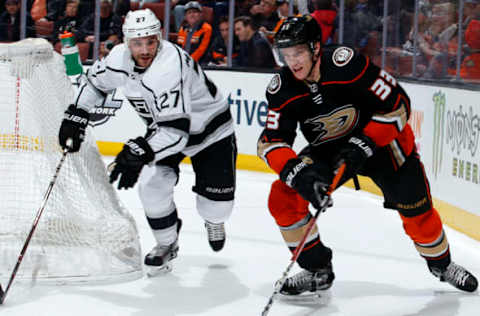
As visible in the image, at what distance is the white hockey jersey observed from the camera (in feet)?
10.6

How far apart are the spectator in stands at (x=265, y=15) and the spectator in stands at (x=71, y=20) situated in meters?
1.72

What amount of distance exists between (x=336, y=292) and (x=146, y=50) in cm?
122

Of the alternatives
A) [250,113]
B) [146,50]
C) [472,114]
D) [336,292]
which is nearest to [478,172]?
[472,114]

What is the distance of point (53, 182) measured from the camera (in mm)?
3375

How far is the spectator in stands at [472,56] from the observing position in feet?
15.2

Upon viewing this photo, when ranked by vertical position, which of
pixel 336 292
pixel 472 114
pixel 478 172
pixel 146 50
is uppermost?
pixel 146 50

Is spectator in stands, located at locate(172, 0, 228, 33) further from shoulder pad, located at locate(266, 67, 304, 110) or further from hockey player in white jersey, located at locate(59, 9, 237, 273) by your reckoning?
shoulder pad, located at locate(266, 67, 304, 110)

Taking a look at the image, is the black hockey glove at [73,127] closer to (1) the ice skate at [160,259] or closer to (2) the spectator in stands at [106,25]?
(1) the ice skate at [160,259]

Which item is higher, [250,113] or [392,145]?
[392,145]

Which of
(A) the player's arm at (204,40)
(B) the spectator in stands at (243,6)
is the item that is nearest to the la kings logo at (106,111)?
(A) the player's arm at (204,40)

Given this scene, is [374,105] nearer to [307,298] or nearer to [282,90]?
[282,90]

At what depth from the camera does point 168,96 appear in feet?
10.5

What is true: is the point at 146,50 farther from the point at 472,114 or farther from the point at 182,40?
the point at 182,40

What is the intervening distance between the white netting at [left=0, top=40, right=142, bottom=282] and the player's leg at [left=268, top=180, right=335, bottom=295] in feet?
2.44
